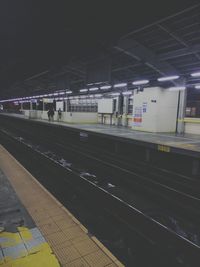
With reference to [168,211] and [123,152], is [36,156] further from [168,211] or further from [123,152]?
[168,211]

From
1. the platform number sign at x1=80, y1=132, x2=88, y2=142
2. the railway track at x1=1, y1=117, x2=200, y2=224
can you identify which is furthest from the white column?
the platform number sign at x1=80, y1=132, x2=88, y2=142

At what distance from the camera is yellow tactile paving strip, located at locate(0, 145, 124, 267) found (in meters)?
2.49

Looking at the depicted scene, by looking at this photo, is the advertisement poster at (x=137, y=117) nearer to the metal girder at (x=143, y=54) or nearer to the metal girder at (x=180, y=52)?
the metal girder at (x=143, y=54)

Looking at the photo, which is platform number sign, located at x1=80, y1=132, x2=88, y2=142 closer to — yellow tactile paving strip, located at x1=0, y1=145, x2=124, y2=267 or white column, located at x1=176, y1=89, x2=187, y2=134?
white column, located at x1=176, y1=89, x2=187, y2=134

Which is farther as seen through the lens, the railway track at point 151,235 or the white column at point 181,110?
the white column at point 181,110

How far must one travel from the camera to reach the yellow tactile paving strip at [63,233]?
249 centimetres

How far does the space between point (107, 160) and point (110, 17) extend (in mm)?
7797

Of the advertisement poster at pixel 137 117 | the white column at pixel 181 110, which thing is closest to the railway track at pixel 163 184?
the advertisement poster at pixel 137 117

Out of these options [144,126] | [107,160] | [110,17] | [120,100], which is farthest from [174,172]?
[120,100]

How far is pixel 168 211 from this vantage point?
204 inches

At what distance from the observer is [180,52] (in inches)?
424

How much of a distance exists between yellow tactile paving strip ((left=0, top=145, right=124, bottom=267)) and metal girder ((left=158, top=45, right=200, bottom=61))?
29.6 feet

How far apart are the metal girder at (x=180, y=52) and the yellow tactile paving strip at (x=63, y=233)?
355 inches

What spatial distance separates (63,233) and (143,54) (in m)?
10.5
